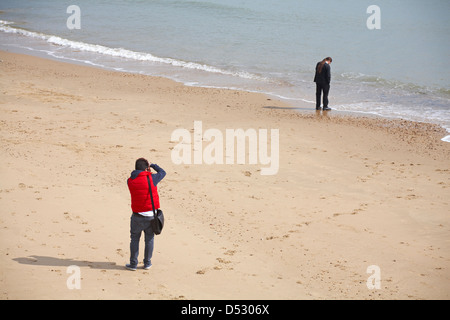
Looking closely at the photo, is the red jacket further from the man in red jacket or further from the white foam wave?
the white foam wave

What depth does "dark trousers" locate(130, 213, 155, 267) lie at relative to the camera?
666 centimetres

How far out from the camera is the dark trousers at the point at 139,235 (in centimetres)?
666

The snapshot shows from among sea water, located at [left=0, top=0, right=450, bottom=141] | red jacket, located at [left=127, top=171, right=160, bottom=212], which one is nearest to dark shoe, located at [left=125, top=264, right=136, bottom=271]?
red jacket, located at [left=127, top=171, right=160, bottom=212]

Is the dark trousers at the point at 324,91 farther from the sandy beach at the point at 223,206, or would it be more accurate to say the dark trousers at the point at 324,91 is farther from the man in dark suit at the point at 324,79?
the sandy beach at the point at 223,206

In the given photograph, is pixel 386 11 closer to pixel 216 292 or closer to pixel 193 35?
pixel 193 35

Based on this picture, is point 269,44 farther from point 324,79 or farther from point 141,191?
point 141,191

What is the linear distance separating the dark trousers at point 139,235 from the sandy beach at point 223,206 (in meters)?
0.19

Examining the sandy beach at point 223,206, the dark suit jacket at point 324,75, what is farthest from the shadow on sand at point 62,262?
the dark suit jacket at point 324,75

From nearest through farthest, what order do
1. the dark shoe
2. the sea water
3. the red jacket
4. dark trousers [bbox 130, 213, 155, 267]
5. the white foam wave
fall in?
the red jacket → dark trousers [bbox 130, 213, 155, 267] → the dark shoe → the sea water → the white foam wave

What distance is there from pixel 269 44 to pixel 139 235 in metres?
20.9

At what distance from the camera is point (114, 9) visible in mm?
36312

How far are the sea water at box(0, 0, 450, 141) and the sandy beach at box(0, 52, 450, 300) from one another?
3.89 meters

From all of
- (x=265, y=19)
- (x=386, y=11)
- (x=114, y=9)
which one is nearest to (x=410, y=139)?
(x=265, y=19)

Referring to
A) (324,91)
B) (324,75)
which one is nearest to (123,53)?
(324,75)
